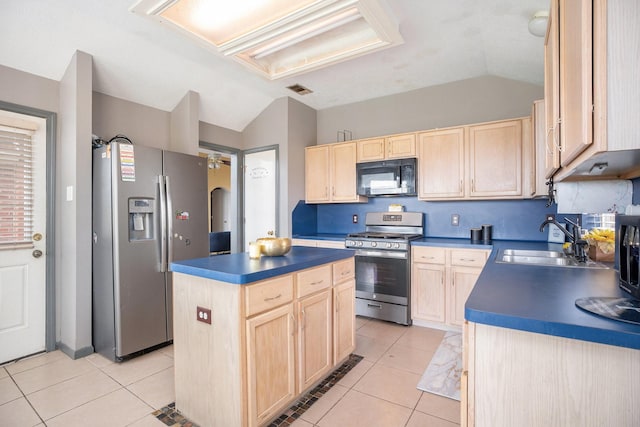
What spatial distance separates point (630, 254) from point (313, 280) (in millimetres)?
1556

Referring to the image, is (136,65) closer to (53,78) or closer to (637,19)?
(53,78)

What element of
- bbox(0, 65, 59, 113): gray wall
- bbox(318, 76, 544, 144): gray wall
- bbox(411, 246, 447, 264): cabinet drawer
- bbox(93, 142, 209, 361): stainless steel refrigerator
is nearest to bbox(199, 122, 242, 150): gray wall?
bbox(93, 142, 209, 361): stainless steel refrigerator

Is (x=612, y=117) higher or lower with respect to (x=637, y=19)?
lower

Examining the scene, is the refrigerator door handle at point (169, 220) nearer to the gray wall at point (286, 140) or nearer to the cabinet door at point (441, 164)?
the gray wall at point (286, 140)

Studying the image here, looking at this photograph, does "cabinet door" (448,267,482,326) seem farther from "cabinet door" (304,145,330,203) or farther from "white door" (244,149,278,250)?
"white door" (244,149,278,250)

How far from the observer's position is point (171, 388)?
2.28 m

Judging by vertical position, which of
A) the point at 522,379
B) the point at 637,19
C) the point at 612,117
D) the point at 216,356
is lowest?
the point at 216,356

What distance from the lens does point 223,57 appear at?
2.77 metres

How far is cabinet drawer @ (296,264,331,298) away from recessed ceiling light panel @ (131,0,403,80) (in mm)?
1637

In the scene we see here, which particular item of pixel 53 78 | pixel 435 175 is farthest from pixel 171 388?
pixel 435 175

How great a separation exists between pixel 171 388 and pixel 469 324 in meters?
2.15

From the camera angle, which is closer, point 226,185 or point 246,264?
point 246,264

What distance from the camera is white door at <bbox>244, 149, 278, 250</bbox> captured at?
448 cm

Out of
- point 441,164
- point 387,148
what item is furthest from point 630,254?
point 387,148
